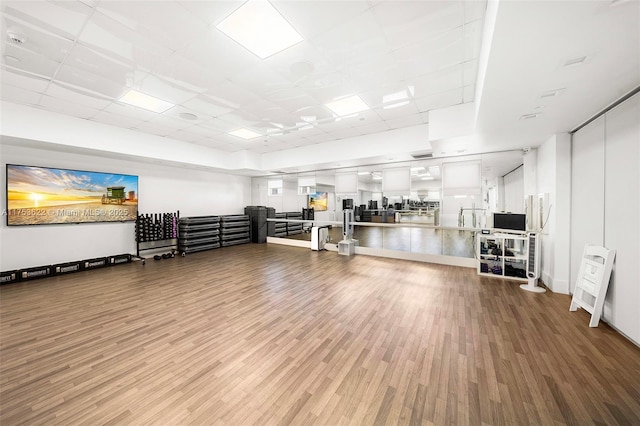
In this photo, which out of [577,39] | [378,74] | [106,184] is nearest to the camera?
[577,39]

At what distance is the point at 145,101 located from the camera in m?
4.21

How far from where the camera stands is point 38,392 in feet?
6.33

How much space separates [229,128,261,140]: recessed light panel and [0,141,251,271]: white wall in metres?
3.13

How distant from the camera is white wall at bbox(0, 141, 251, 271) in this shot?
4.95 metres

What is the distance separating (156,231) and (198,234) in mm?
1218

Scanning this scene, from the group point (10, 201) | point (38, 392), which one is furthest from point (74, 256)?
point (38, 392)

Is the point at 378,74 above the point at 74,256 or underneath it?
above

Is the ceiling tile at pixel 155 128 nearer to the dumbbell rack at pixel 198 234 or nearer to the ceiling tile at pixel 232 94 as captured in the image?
the ceiling tile at pixel 232 94

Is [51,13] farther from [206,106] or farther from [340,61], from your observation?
[340,61]

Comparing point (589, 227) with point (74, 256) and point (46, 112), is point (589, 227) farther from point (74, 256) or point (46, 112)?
point (74, 256)

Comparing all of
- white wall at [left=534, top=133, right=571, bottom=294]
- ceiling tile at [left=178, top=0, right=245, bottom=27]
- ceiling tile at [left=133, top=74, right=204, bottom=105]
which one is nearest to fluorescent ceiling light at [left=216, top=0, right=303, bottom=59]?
ceiling tile at [left=178, top=0, right=245, bottom=27]

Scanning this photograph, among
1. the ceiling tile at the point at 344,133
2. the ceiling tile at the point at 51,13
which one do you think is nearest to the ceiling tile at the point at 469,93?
the ceiling tile at the point at 344,133

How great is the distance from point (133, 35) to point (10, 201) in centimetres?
524

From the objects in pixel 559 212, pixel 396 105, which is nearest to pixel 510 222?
pixel 559 212
